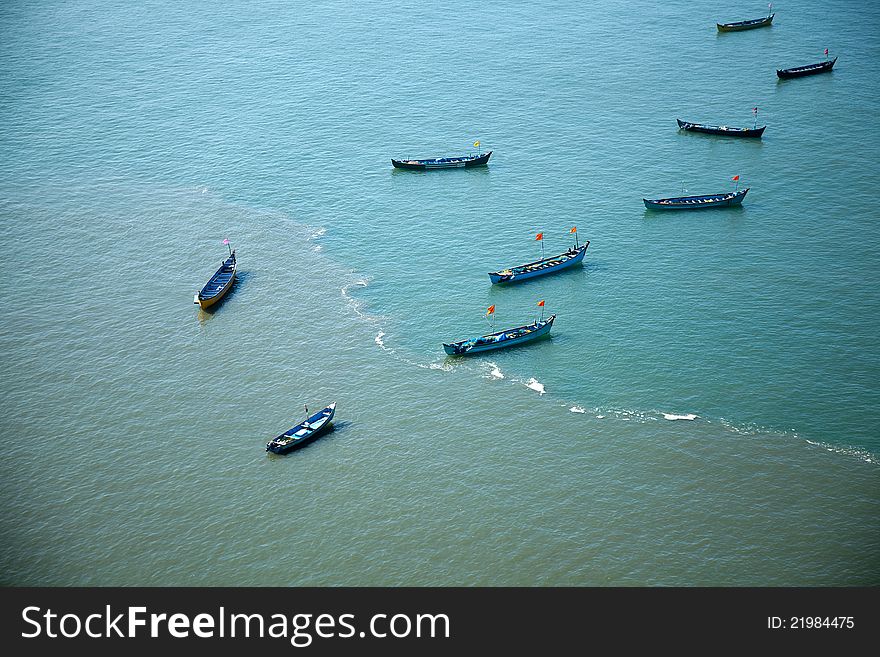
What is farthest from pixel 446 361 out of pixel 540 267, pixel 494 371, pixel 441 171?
pixel 441 171

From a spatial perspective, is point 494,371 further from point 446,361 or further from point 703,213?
Result: point 703,213

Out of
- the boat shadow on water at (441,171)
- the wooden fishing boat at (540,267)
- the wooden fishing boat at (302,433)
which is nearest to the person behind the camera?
the wooden fishing boat at (302,433)

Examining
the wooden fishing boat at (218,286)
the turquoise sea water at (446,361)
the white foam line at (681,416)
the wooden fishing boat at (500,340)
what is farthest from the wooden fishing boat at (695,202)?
the wooden fishing boat at (218,286)

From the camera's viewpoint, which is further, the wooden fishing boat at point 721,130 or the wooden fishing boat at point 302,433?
the wooden fishing boat at point 721,130

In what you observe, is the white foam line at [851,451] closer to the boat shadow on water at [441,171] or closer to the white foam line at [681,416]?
the white foam line at [681,416]

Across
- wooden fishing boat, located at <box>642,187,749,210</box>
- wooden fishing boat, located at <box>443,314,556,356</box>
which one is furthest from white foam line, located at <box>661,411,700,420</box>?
wooden fishing boat, located at <box>642,187,749,210</box>

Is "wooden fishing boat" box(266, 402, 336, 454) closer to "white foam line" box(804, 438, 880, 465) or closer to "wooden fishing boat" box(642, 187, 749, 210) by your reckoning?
"white foam line" box(804, 438, 880, 465)

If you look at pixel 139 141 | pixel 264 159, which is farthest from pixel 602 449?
pixel 139 141
